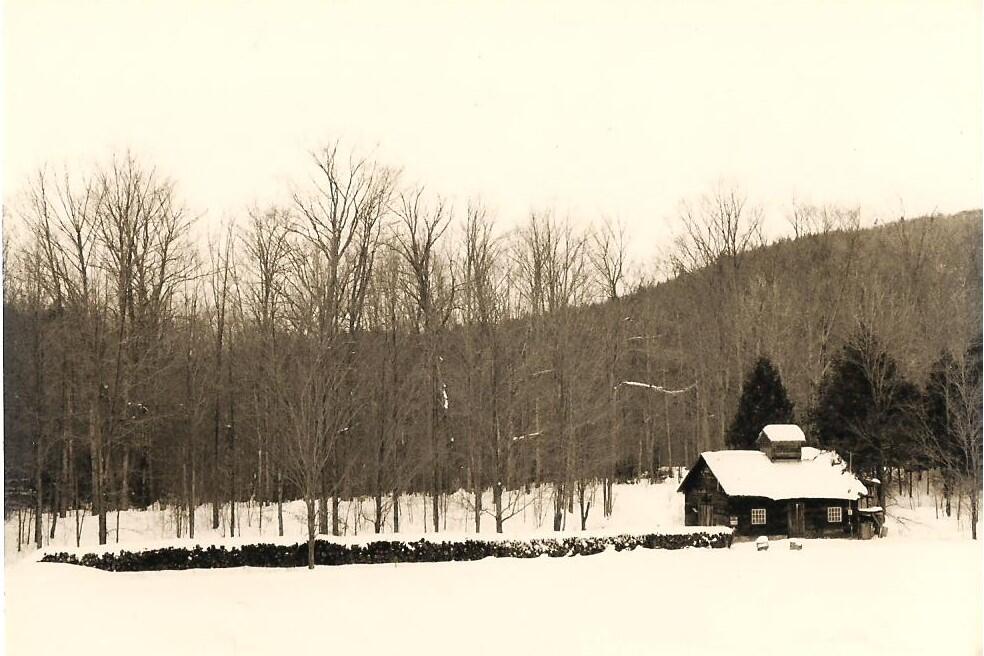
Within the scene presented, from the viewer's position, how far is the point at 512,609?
725 inches

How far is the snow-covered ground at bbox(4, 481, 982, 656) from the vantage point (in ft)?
51.7

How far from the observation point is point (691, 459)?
5441cm

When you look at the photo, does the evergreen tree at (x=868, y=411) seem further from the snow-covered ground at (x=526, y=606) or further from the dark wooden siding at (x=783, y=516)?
the snow-covered ground at (x=526, y=606)

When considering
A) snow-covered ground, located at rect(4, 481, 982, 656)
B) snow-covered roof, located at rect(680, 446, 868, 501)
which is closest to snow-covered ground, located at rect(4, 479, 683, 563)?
snow-covered roof, located at rect(680, 446, 868, 501)

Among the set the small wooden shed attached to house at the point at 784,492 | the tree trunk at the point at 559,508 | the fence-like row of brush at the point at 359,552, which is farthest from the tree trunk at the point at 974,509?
the tree trunk at the point at 559,508

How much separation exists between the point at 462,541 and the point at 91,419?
11897 mm

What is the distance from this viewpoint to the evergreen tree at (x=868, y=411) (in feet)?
104

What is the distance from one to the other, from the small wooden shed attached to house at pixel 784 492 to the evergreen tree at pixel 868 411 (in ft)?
2.95

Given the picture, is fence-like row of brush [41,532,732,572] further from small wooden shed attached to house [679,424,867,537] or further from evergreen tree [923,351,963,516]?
evergreen tree [923,351,963,516]

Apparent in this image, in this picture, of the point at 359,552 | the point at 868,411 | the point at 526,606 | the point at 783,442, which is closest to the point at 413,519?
the point at 359,552

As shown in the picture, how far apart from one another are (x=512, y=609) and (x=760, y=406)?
22.2 meters

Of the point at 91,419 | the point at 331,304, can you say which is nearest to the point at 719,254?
the point at 331,304

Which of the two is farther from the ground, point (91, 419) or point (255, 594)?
point (91, 419)

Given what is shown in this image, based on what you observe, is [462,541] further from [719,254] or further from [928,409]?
[719,254]
